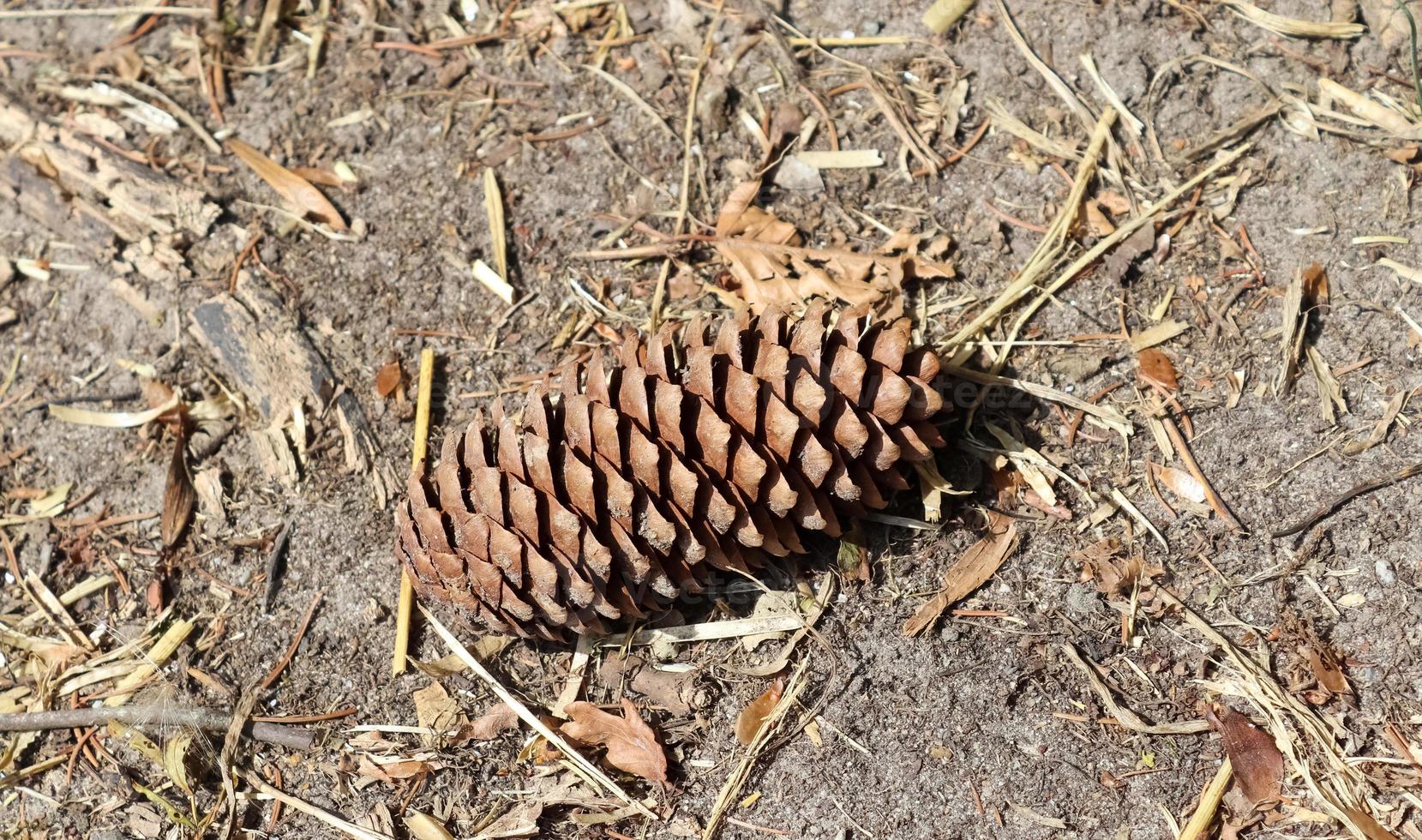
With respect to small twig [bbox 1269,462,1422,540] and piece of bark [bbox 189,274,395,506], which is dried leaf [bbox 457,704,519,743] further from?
small twig [bbox 1269,462,1422,540]

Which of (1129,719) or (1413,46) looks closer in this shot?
(1129,719)

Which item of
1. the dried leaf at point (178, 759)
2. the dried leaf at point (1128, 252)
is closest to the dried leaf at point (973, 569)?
the dried leaf at point (1128, 252)

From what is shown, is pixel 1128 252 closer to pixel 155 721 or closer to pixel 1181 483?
pixel 1181 483

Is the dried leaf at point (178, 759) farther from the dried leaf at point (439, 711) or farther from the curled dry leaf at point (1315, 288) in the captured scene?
the curled dry leaf at point (1315, 288)

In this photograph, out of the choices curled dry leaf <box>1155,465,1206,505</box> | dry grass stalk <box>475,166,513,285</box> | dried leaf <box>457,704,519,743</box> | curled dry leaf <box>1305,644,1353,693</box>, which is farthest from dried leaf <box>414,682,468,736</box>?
curled dry leaf <box>1305,644,1353,693</box>

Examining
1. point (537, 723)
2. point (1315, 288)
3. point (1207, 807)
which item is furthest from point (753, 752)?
point (1315, 288)

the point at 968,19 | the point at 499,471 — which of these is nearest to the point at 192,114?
the point at 499,471
